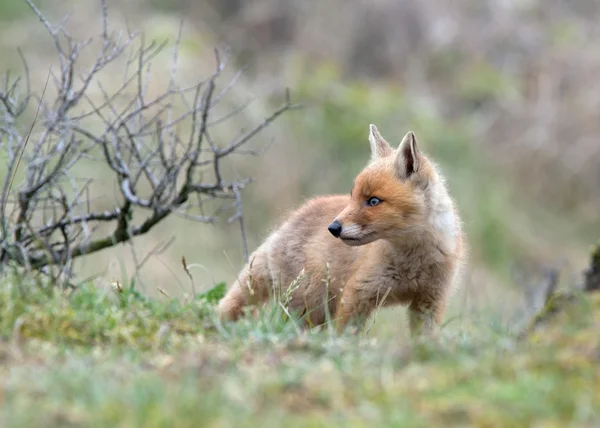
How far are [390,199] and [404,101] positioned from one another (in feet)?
34.9

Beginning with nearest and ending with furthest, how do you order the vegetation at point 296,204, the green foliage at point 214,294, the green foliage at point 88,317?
1. the vegetation at point 296,204
2. the green foliage at point 88,317
3. the green foliage at point 214,294

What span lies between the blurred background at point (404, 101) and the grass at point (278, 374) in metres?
7.44

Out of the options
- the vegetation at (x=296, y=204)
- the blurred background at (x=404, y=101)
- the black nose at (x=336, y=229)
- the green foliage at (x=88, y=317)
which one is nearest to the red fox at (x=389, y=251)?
the black nose at (x=336, y=229)

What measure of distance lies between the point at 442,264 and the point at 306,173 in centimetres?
851

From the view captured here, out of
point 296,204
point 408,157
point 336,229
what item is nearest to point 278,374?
point 336,229

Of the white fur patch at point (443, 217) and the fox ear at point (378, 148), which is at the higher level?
the fox ear at point (378, 148)

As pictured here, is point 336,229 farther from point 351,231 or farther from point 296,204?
point 296,204

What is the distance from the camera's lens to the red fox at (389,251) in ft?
18.6

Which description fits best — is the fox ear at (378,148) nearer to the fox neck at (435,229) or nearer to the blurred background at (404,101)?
the fox neck at (435,229)

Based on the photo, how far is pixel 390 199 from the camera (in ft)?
18.9

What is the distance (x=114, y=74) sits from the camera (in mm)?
13250

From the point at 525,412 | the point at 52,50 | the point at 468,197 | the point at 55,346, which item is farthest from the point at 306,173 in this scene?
the point at 525,412

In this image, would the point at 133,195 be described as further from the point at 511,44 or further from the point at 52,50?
the point at 511,44

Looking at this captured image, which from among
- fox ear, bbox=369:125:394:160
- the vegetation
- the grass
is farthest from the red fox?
the grass
